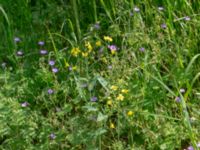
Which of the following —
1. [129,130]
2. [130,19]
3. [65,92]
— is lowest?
[129,130]

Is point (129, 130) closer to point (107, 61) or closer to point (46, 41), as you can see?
point (107, 61)

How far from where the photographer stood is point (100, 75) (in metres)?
2.71

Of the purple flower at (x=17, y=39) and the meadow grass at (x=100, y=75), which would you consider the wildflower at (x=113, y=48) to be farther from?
the purple flower at (x=17, y=39)

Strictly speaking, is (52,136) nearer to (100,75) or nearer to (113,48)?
(100,75)

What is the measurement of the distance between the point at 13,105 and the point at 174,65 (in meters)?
0.83

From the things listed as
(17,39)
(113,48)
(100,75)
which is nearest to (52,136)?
(100,75)

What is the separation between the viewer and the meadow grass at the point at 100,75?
247 cm

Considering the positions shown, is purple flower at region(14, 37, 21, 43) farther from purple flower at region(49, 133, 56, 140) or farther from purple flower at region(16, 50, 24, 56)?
purple flower at region(49, 133, 56, 140)

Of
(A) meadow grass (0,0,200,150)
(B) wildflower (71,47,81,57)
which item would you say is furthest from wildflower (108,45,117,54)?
(B) wildflower (71,47,81,57)

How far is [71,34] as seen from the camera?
308 centimetres

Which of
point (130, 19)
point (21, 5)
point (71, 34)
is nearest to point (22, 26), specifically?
point (21, 5)

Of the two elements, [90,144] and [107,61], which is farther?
[107,61]

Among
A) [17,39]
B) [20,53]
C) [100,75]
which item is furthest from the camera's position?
[17,39]

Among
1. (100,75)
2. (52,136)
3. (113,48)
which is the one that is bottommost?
(52,136)
